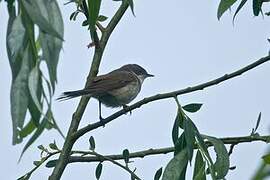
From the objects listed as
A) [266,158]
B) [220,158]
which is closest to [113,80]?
[220,158]

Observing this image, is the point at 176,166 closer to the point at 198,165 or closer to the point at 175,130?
the point at 198,165

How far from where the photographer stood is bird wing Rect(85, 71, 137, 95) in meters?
5.12

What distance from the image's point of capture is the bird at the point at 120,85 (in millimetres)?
5195

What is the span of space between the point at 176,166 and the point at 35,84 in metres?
0.86

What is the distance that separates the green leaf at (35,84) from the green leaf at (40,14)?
109mm

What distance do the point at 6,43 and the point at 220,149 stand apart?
3.55 ft

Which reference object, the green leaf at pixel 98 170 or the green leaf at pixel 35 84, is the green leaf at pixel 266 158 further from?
the green leaf at pixel 98 170

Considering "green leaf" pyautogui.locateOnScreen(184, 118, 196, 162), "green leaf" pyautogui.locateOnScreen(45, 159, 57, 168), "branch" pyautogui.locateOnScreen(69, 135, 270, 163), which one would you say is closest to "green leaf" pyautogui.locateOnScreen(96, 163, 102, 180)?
"branch" pyautogui.locateOnScreen(69, 135, 270, 163)

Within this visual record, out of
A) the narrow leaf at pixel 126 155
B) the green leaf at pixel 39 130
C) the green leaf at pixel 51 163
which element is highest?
the green leaf at pixel 39 130

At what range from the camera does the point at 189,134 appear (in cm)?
251

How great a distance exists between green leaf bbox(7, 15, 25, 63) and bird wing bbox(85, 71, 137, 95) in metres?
3.07

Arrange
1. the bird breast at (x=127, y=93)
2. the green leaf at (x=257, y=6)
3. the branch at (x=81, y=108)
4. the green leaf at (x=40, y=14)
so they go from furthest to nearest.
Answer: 1. the bird breast at (x=127, y=93)
2. the branch at (x=81, y=108)
3. the green leaf at (x=257, y=6)
4. the green leaf at (x=40, y=14)

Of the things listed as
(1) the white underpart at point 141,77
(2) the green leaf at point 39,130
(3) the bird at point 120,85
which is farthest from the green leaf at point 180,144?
(1) the white underpart at point 141,77

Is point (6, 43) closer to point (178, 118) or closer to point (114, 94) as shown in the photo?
point (178, 118)
